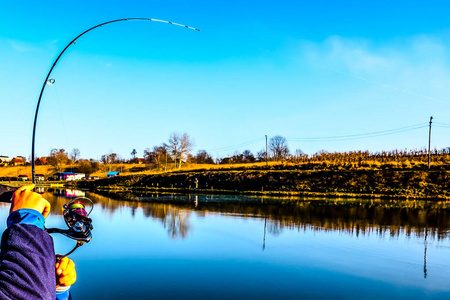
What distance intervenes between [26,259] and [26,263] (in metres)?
0.02

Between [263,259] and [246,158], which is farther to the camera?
[246,158]

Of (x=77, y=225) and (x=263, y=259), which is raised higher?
(x=77, y=225)

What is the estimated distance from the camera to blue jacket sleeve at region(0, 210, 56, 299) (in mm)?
1593

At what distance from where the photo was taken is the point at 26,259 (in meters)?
1.63

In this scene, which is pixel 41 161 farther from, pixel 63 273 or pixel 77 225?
pixel 63 273

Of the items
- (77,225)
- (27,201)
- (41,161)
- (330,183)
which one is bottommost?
(330,183)

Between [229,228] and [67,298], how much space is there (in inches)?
567

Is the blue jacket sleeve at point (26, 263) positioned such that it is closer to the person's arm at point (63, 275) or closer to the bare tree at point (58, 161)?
the person's arm at point (63, 275)

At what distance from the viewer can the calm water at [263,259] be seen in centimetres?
809

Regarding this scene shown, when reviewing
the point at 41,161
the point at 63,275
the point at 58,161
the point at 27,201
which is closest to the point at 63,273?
the point at 63,275

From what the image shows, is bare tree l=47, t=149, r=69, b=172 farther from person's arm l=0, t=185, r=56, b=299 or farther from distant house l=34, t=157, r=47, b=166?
person's arm l=0, t=185, r=56, b=299

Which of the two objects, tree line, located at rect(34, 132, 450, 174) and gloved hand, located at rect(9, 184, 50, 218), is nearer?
gloved hand, located at rect(9, 184, 50, 218)

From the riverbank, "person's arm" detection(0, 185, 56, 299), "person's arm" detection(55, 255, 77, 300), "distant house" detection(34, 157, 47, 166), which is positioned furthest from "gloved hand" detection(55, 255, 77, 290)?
"distant house" detection(34, 157, 47, 166)

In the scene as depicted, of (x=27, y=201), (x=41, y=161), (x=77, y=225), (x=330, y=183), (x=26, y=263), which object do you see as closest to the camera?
(x=26, y=263)
